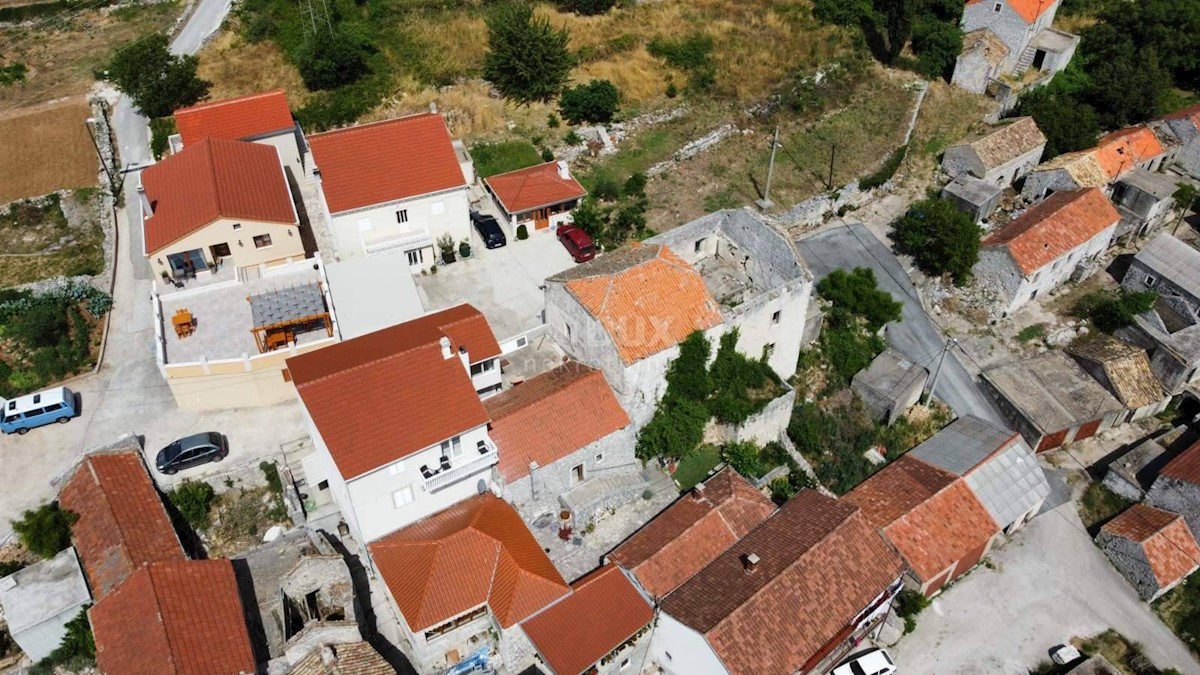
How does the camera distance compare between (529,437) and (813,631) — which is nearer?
(813,631)

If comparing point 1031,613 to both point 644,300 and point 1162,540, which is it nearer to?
point 1162,540

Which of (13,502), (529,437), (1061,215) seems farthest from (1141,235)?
(13,502)

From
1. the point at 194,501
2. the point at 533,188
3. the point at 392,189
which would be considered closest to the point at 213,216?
the point at 392,189

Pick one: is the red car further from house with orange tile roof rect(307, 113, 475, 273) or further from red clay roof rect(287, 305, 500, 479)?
red clay roof rect(287, 305, 500, 479)

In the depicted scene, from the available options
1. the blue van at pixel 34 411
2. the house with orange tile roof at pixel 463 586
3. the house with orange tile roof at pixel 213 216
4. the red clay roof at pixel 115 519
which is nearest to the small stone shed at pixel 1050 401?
the house with orange tile roof at pixel 463 586

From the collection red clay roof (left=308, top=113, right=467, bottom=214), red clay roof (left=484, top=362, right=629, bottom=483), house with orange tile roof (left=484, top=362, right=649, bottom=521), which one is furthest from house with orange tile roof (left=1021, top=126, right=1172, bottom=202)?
red clay roof (left=308, top=113, right=467, bottom=214)

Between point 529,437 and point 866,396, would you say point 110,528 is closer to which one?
point 529,437
